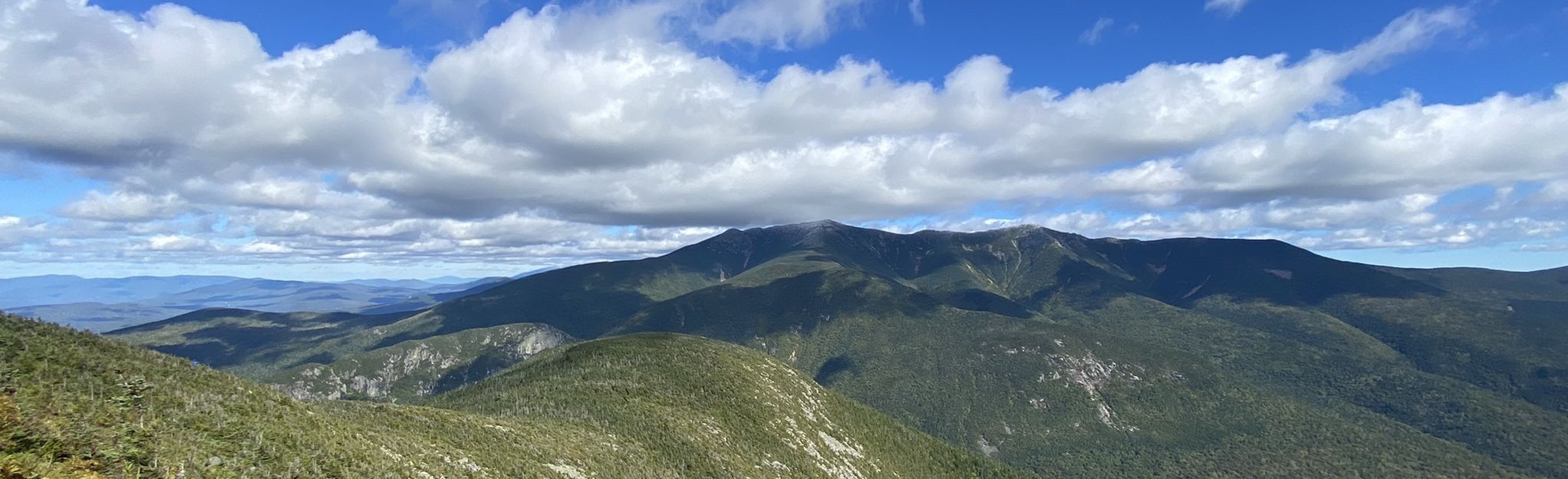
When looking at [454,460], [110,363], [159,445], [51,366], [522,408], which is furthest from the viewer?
[522,408]

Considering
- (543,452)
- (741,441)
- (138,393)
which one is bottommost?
(741,441)

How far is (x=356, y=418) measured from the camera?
93625 mm

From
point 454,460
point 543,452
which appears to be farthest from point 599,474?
point 454,460

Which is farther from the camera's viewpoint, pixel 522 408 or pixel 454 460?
pixel 522 408

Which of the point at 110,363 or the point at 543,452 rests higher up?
the point at 110,363

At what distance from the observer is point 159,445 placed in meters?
54.3

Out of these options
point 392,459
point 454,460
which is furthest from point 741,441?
point 392,459

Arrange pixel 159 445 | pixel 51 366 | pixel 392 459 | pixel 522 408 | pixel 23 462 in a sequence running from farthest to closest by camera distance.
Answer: pixel 522 408
pixel 392 459
pixel 51 366
pixel 159 445
pixel 23 462

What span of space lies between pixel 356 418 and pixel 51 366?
33.9 m

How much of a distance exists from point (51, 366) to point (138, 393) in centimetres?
860

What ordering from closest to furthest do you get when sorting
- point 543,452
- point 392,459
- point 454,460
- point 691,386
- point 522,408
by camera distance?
point 392,459 < point 454,460 < point 543,452 < point 522,408 < point 691,386

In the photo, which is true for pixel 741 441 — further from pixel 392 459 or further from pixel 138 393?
pixel 138 393

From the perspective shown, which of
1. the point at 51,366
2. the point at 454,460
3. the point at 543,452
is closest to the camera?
the point at 51,366

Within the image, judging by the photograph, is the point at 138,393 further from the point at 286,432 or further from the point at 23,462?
the point at 23,462
